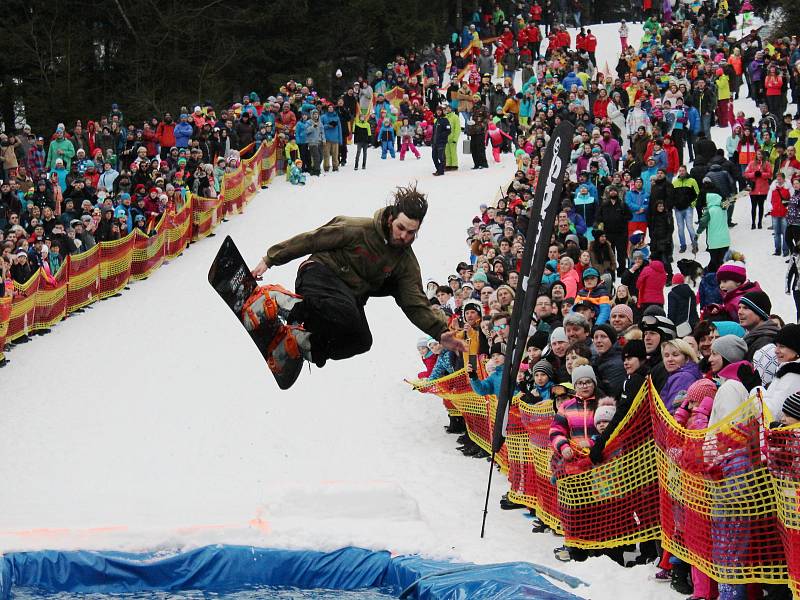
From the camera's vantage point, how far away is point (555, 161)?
7664mm

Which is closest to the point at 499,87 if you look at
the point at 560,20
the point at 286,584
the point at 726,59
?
the point at 726,59

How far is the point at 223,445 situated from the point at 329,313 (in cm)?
720

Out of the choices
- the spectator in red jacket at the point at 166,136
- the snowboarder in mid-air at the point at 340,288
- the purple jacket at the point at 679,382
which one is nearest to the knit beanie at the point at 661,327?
the purple jacket at the point at 679,382

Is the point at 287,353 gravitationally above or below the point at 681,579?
above

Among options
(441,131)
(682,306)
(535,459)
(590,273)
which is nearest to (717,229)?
(590,273)

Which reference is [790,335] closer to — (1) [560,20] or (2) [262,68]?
(2) [262,68]

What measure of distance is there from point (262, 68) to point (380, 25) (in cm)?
465

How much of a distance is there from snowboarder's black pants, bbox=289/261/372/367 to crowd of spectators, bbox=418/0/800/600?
2189mm

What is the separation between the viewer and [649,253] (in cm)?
1712

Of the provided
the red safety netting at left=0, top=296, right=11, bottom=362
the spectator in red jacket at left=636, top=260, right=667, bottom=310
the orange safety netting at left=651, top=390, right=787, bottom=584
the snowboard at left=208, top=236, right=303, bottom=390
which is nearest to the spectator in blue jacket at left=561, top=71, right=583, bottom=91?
the spectator in red jacket at left=636, top=260, right=667, bottom=310

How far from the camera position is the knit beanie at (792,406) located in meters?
6.84

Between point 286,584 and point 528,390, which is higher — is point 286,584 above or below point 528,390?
below

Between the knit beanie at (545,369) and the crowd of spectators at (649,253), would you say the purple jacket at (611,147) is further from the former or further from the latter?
the knit beanie at (545,369)

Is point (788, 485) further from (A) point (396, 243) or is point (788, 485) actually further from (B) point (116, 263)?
(B) point (116, 263)
